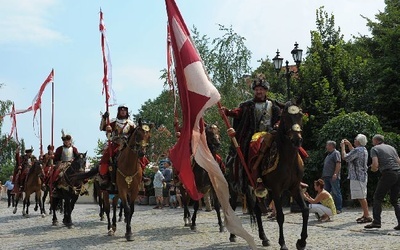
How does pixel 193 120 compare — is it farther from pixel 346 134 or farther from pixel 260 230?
pixel 346 134

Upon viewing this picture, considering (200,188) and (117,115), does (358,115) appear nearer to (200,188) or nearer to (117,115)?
(200,188)

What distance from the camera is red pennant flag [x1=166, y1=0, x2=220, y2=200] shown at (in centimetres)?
907

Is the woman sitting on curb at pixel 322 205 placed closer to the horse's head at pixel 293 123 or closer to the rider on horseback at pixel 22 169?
the horse's head at pixel 293 123

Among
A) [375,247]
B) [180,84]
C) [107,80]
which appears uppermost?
[107,80]

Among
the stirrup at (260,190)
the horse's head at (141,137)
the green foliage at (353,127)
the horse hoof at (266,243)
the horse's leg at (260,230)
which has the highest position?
the green foliage at (353,127)

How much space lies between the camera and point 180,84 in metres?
9.55

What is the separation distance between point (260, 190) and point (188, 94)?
8.07ft

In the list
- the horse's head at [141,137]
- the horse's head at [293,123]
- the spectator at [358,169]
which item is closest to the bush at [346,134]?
the spectator at [358,169]

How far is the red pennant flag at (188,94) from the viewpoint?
29.8 feet

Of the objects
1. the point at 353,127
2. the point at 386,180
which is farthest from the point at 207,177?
the point at 353,127

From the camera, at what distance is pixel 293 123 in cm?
1002

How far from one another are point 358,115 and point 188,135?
13557 mm

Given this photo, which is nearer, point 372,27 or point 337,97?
point 337,97

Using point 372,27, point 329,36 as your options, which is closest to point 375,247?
point 329,36
